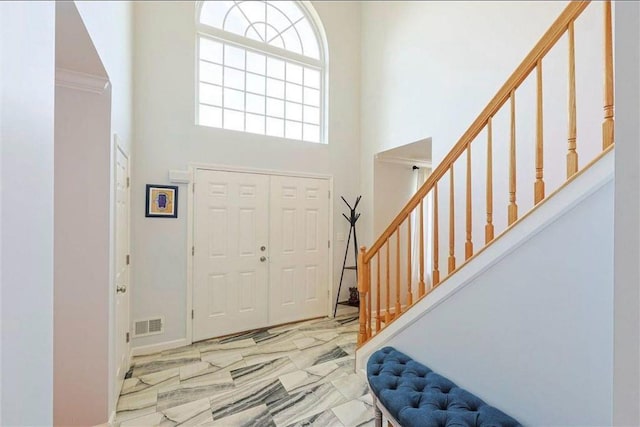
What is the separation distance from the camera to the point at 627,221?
383 mm

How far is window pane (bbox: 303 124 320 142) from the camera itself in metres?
4.03

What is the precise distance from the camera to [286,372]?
2543 mm

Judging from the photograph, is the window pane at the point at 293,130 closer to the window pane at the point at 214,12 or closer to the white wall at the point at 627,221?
the window pane at the point at 214,12

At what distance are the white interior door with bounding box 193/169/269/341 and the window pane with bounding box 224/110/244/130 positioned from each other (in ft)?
2.04

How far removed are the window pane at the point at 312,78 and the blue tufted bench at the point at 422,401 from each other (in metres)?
3.60

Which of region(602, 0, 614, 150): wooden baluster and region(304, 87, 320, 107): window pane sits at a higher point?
region(304, 87, 320, 107): window pane

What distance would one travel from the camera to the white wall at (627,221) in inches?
14.5

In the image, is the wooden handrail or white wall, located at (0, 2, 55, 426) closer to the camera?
white wall, located at (0, 2, 55, 426)

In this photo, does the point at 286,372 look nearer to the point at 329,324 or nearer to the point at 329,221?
the point at 329,324

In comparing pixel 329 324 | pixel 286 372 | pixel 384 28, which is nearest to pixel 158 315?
pixel 286 372

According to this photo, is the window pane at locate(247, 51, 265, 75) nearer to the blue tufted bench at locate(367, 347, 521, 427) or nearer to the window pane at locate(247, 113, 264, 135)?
the window pane at locate(247, 113, 264, 135)

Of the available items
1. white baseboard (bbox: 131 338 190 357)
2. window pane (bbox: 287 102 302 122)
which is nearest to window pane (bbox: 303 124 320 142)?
window pane (bbox: 287 102 302 122)

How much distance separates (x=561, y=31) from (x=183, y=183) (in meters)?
3.17

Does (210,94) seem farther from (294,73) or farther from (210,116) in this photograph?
(294,73)
